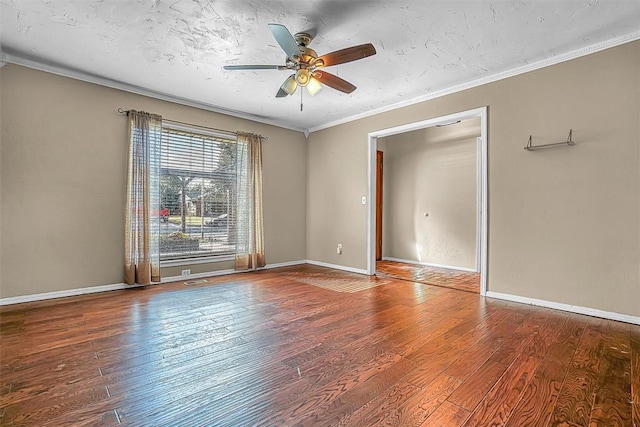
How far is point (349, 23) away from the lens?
8.70 ft

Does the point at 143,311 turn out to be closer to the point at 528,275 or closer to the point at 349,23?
the point at 349,23

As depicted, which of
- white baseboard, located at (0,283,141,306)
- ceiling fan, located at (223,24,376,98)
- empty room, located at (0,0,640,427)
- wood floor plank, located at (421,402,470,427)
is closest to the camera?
wood floor plank, located at (421,402,470,427)

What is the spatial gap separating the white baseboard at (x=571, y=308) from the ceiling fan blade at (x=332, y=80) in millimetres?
2911

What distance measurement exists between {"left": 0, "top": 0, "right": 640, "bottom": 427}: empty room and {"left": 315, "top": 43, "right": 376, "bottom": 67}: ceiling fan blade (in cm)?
2

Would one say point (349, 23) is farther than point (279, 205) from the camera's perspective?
No

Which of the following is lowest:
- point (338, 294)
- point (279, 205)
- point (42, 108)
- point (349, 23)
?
point (338, 294)

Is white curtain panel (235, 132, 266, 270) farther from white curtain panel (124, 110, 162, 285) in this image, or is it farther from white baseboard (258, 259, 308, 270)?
white curtain panel (124, 110, 162, 285)

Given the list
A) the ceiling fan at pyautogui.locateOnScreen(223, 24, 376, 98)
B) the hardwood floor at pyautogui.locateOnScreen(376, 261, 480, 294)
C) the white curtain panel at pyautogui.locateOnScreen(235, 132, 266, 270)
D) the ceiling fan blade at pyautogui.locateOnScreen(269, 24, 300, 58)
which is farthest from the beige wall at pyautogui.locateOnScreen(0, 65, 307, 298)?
the hardwood floor at pyautogui.locateOnScreen(376, 261, 480, 294)

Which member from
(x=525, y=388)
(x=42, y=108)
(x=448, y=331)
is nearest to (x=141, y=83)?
(x=42, y=108)

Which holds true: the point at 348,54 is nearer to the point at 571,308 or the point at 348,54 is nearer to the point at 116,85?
the point at 116,85

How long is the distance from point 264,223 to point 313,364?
367 cm

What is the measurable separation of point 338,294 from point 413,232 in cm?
311

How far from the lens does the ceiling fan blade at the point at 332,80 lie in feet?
9.63

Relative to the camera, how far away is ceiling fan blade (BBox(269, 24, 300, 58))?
227 centimetres
